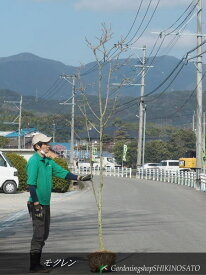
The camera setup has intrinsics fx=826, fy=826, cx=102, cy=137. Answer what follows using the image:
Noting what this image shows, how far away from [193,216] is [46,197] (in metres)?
11.4

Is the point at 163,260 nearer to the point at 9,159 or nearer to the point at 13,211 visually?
the point at 13,211

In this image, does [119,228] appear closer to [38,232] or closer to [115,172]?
[38,232]

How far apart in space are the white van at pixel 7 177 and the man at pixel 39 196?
937 inches

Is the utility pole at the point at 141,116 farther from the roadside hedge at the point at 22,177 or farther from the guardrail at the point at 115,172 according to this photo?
the roadside hedge at the point at 22,177

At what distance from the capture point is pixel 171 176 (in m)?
56.0

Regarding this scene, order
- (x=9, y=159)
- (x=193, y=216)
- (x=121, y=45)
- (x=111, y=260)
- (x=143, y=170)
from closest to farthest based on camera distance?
(x=111, y=260) → (x=121, y=45) → (x=193, y=216) → (x=9, y=159) → (x=143, y=170)

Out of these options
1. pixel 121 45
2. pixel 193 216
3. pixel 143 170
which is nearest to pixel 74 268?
pixel 121 45

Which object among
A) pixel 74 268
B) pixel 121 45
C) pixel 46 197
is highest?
pixel 121 45

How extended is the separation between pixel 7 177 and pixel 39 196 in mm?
24292

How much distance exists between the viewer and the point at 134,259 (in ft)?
39.1

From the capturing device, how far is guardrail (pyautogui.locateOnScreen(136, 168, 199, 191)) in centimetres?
4669

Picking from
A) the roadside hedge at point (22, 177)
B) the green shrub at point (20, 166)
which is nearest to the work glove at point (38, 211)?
the roadside hedge at point (22, 177)

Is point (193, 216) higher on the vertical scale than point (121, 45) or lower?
lower

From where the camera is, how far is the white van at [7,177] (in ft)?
114
